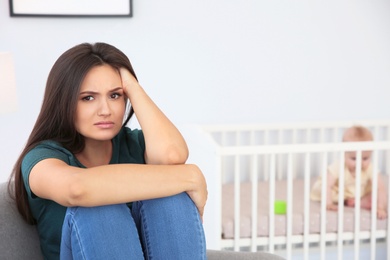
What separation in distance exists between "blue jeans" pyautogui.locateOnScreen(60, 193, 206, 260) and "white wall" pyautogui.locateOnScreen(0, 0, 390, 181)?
5.22ft

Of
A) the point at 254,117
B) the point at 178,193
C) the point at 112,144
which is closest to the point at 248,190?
the point at 254,117

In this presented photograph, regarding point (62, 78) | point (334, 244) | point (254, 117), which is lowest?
point (334, 244)

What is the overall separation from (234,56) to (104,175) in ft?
6.07

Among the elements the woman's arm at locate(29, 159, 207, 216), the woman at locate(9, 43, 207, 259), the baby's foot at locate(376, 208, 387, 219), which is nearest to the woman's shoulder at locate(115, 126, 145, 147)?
the woman at locate(9, 43, 207, 259)

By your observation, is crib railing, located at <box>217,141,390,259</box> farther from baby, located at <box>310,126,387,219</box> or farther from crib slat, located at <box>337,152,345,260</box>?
baby, located at <box>310,126,387,219</box>

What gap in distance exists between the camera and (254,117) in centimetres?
323

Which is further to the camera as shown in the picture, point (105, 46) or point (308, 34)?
point (308, 34)

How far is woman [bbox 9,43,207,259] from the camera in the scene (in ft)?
4.43

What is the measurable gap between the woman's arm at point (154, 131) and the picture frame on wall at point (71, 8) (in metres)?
1.38

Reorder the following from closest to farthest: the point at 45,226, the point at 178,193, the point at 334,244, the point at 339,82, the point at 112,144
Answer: the point at 178,193, the point at 45,226, the point at 112,144, the point at 334,244, the point at 339,82

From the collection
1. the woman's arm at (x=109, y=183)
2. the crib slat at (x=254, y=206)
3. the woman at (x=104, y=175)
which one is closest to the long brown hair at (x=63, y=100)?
the woman at (x=104, y=175)

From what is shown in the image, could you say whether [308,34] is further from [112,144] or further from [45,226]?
[45,226]

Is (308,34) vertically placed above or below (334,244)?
above

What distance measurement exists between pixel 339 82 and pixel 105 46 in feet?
6.35
